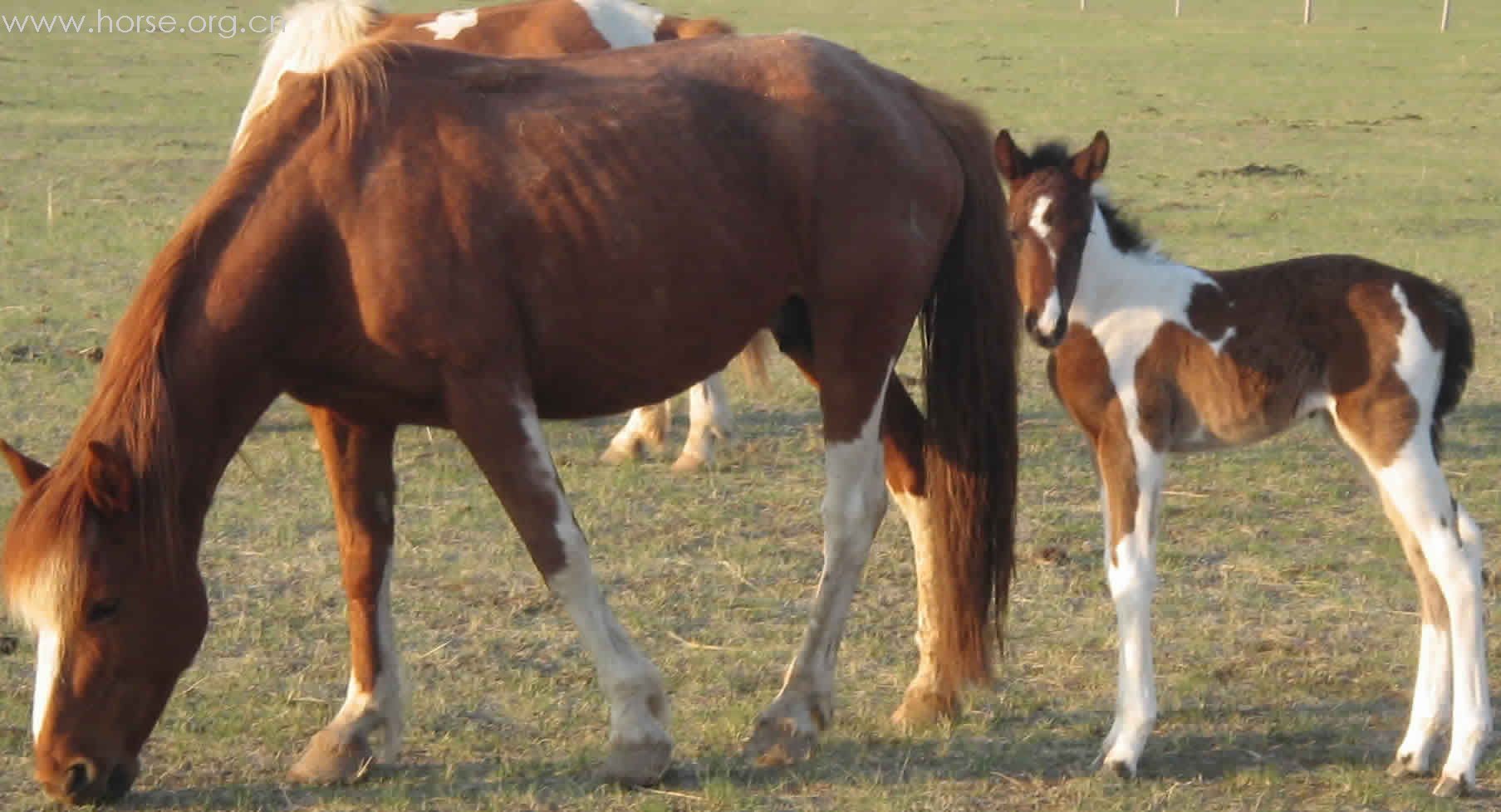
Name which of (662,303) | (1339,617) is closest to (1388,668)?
(1339,617)

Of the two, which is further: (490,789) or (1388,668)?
(1388,668)

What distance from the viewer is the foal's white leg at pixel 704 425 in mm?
7379

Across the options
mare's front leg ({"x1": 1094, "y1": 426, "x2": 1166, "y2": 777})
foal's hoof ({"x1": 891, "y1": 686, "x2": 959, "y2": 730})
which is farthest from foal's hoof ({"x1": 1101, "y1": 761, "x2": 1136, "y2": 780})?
foal's hoof ({"x1": 891, "y1": 686, "x2": 959, "y2": 730})

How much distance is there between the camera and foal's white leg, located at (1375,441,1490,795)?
4250 mm

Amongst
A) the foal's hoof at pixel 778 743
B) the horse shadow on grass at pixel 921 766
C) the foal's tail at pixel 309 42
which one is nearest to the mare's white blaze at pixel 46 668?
the horse shadow on grass at pixel 921 766

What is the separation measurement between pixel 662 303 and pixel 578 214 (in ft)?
0.96

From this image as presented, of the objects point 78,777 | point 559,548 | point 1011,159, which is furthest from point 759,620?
point 78,777

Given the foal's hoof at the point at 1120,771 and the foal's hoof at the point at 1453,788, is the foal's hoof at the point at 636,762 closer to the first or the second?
the foal's hoof at the point at 1120,771

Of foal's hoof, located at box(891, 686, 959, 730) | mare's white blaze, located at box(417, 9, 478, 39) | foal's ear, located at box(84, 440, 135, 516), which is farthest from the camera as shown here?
mare's white blaze, located at box(417, 9, 478, 39)

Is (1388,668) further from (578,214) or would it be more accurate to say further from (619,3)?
(619,3)

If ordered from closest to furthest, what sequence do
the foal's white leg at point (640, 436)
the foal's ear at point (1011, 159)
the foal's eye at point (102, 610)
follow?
1. the foal's eye at point (102, 610)
2. the foal's ear at point (1011, 159)
3. the foal's white leg at point (640, 436)

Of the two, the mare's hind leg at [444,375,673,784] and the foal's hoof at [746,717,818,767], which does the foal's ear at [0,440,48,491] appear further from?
the foal's hoof at [746,717,818,767]

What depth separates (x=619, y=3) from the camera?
7824mm

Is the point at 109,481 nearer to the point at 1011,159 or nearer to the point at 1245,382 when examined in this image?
the point at 1011,159
